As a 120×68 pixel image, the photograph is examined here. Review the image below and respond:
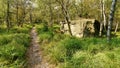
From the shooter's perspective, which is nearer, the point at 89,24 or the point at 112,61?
the point at 112,61

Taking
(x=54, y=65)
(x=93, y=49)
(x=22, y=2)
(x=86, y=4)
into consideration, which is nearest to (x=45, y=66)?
(x=54, y=65)

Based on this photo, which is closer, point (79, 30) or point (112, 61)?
point (112, 61)

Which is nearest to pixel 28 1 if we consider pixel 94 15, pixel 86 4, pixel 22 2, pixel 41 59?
pixel 22 2

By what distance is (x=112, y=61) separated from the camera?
6996 mm

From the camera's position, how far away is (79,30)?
20.8m

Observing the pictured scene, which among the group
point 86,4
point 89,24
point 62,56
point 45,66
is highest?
point 86,4

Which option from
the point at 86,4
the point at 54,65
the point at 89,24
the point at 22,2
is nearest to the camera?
the point at 54,65

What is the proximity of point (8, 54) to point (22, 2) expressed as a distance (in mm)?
30923

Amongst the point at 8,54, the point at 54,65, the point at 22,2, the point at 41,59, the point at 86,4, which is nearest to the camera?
the point at 54,65

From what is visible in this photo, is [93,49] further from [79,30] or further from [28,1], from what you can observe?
[28,1]

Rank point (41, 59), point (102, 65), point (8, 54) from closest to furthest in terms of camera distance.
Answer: point (102, 65)
point (8, 54)
point (41, 59)

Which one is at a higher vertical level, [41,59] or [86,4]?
[86,4]

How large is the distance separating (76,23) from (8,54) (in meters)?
13.6

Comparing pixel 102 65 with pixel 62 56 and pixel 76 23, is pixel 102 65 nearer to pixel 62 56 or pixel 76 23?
pixel 62 56
